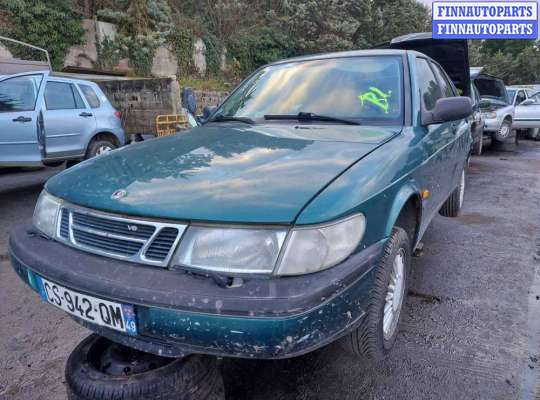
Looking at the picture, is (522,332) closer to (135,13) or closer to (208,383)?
(208,383)

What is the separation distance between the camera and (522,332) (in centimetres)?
244

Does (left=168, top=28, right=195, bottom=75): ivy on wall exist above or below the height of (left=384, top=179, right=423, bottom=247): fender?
above

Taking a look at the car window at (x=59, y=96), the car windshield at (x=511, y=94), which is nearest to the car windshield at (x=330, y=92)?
the car window at (x=59, y=96)

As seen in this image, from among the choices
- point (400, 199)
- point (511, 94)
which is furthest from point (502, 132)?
point (400, 199)

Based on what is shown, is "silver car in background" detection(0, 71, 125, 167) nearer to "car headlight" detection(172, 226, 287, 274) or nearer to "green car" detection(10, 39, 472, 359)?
"green car" detection(10, 39, 472, 359)

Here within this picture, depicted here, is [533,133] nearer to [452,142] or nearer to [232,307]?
[452,142]

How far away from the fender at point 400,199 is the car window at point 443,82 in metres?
1.79

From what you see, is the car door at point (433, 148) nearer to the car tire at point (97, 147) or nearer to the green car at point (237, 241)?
the green car at point (237, 241)

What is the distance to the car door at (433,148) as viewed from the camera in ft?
8.20

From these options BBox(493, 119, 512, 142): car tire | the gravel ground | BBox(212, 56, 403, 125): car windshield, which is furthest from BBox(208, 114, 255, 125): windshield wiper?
BBox(493, 119, 512, 142): car tire

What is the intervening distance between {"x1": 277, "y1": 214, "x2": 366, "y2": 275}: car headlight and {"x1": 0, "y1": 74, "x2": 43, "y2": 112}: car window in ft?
17.3

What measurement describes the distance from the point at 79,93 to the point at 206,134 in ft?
15.4

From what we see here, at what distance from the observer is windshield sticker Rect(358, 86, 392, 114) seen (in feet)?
8.29

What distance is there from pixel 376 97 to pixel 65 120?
4.93m
